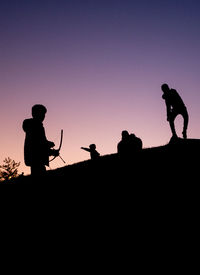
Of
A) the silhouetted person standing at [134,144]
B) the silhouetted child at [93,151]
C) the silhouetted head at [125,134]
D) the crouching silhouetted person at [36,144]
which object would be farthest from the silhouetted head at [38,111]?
the silhouetted child at [93,151]

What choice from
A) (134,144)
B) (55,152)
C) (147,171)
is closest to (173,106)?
(134,144)

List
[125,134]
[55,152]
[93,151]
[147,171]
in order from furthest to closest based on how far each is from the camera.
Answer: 1. [93,151]
2. [125,134]
3. [147,171]
4. [55,152]

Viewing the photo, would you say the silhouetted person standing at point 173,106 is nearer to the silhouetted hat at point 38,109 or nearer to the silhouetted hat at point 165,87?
the silhouetted hat at point 165,87

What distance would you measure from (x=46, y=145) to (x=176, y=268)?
387 cm

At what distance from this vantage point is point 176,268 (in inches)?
139

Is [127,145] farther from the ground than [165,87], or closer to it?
closer to it

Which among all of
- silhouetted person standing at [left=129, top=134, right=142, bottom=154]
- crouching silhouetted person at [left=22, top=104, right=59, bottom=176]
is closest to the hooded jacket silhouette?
crouching silhouetted person at [left=22, top=104, right=59, bottom=176]

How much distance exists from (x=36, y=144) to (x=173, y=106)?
8.65 metres

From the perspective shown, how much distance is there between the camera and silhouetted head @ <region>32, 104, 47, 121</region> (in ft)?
19.8

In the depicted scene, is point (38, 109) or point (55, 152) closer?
point (38, 109)

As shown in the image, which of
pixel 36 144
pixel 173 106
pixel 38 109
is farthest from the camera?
pixel 173 106

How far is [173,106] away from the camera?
12.6 m

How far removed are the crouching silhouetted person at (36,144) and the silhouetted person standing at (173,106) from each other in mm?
8173

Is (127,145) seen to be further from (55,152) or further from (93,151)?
(55,152)
